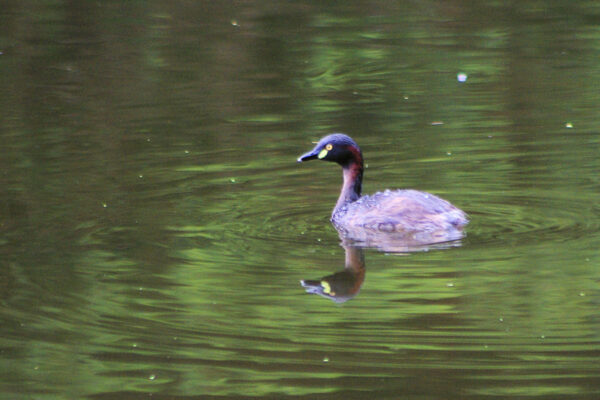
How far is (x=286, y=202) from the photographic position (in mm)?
10430

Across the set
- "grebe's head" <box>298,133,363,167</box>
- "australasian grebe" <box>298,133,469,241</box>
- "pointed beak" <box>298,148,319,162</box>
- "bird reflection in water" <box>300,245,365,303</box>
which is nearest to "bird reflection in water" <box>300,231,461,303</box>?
"bird reflection in water" <box>300,245,365,303</box>

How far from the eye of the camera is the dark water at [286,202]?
710 cm

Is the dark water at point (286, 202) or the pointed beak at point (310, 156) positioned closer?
the dark water at point (286, 202)

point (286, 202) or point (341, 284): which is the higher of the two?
point (341, 284)

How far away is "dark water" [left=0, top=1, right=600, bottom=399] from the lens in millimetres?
7098

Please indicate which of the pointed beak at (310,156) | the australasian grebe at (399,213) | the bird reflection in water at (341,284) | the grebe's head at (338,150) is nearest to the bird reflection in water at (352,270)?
the bird reflection in water at (341,284)

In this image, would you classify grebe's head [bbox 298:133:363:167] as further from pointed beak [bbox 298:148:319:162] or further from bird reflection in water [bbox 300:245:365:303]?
bird reflection in water [bbox 300:245:365:303]

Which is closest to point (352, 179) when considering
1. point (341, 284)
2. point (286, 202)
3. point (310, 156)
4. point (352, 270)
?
point (310, 156)

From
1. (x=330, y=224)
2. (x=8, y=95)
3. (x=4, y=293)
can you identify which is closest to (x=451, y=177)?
(x=330, y=224)

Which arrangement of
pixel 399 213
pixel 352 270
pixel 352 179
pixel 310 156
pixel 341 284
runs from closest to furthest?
pixel 341 284
pixel 352 270
pixel 399 213
pixel 310 156
pixel 352 179

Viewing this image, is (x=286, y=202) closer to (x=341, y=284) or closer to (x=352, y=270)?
(x=352, y=270)

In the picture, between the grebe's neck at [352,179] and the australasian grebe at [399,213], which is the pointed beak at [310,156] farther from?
the grebe's neck at [352,179]

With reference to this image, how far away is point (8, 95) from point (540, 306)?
9213 mm

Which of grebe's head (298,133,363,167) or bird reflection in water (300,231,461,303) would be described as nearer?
bird reflection in water (300,231,461,303)
